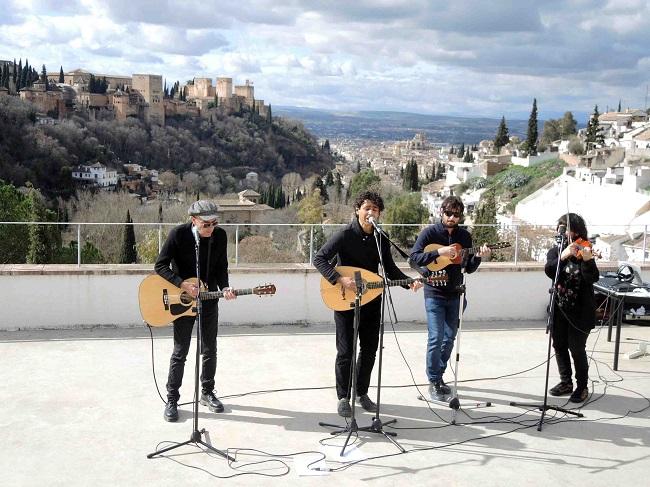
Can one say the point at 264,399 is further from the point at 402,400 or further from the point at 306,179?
the point at 306,179

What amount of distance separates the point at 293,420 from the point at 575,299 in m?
2.24

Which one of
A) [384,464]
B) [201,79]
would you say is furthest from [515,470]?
[201,79]

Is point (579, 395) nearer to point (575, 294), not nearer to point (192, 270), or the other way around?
point (575, 294)

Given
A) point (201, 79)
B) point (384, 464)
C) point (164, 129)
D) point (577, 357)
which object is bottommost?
point (384, 464)

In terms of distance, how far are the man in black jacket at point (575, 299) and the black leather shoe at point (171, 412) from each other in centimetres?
286

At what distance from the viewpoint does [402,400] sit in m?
5.32

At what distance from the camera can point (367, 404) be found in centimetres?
503

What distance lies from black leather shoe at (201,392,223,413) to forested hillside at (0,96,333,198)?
72188mm

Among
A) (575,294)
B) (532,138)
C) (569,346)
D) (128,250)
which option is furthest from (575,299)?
(532,138)

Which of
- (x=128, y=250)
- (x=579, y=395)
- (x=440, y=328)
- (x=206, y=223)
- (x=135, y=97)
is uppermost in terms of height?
(x=135, y=97)

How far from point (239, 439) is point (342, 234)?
1503 millimetres

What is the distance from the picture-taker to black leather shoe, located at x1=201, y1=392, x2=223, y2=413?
4.94m

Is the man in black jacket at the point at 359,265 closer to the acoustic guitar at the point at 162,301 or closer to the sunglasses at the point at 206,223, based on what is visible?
the sunglasses at the point at 206,223

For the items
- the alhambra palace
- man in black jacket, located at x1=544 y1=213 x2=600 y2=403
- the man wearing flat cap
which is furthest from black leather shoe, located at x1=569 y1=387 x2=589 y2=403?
the alhambra palace
